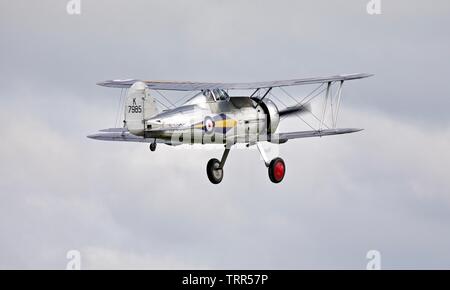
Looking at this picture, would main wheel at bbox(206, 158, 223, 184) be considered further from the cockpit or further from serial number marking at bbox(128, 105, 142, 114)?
serial number marking at bbox(128, 105, 142, 114)

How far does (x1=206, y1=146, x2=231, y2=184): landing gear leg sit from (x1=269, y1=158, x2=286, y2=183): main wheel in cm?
143

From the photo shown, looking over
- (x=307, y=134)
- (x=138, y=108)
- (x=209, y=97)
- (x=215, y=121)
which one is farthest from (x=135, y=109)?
(x=307, y=134)

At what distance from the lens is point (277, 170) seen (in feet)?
153

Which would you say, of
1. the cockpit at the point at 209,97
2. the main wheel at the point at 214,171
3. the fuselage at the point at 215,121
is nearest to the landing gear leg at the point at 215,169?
the main wheel at the point at 214,171

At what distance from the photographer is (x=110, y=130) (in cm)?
4550

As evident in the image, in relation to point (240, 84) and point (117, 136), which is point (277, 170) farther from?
point (117, 136)

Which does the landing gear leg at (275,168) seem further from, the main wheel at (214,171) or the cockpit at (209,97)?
the cockpit at (209,97)

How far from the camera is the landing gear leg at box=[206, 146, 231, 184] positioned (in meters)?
47.0

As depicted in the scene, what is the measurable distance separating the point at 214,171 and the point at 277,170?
1902mm

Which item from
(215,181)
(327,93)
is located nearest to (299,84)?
(327,93)

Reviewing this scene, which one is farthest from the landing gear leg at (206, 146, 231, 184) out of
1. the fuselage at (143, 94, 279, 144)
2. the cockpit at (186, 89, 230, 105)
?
the cockpit at (186, 89, 230, 105)

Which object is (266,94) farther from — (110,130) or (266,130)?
(110,130)

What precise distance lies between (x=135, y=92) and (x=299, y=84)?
5.65 metres

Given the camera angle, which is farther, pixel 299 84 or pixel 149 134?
pixel 299 84
